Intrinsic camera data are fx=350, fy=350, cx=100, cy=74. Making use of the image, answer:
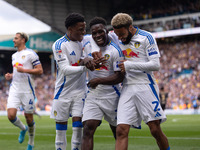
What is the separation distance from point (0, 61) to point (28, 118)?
42.4 meters

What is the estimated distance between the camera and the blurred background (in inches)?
1151

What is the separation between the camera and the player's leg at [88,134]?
15.7 feet

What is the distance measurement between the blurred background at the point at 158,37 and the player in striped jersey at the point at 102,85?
809 inches

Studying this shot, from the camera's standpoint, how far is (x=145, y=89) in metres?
5.03

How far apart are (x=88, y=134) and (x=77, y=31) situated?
156 cm

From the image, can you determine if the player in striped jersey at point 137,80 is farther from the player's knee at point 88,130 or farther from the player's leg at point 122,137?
the player's knee at point 88,130

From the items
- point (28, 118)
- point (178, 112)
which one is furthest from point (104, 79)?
point (178, 112)

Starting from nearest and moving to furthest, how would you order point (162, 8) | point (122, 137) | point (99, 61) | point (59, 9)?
point (122, 137) < point (99, 61) < point (162, 8) < point (59, 9)

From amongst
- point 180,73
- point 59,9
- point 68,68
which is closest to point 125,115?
point 68,68

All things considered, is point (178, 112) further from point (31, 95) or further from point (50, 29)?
point (50, 29)

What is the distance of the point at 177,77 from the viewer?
102 ft

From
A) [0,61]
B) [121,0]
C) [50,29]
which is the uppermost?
[121,0]

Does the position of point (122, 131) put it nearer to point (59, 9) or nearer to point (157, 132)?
point (157, 132)

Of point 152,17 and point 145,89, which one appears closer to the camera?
point 145,89
